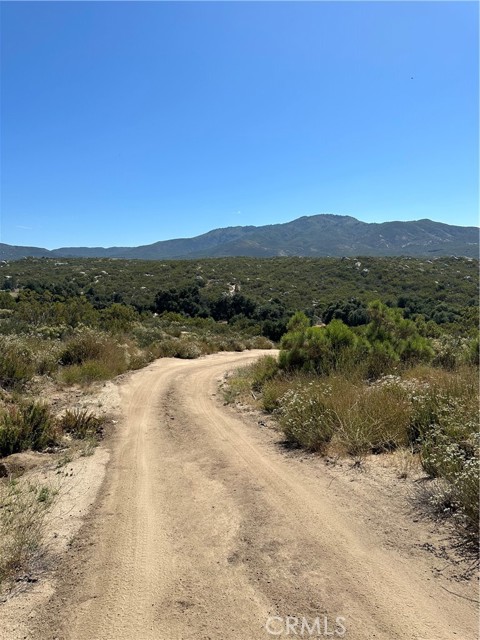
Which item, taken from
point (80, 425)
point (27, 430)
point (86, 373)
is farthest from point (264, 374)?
point (27, 430)

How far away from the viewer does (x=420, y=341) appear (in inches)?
467

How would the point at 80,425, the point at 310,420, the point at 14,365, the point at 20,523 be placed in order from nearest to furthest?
the point at 20,523 → the point at 310,420 → the point at 80,425 → the point at 14,365

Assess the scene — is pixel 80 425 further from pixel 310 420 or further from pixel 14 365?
Result: pixel 310 420

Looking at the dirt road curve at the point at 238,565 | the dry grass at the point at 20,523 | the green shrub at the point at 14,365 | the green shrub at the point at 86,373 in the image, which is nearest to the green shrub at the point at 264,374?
the green shrub at the point at 86,373

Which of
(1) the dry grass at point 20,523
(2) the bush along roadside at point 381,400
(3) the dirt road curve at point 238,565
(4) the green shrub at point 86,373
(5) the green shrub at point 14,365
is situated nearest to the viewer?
(3) the dirt road curve at point 238,565

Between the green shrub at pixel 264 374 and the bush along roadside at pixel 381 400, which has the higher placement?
the bush along roadside at pixel 381 400

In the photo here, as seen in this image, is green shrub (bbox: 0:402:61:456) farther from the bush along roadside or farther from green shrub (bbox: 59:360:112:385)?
green shrub (bbox: 59:360:112:385)

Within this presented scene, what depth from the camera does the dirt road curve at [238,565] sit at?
2.83 meters

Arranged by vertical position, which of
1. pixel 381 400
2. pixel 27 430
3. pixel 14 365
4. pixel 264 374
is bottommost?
pixel 264 374

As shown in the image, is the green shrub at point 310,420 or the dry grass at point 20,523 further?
the green shrub at point 310,420

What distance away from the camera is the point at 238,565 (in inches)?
138

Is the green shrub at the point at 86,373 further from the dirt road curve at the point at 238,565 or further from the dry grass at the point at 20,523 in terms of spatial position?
the dry grass at the point at 20,523

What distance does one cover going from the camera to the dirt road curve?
283 cm

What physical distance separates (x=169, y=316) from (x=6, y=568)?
103ft
